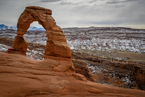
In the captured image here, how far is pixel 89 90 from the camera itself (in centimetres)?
686

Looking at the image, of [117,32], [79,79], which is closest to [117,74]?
[79,79]

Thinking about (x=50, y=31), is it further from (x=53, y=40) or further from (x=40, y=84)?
(x=40, y=84)

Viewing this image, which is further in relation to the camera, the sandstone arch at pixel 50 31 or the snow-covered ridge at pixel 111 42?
the snow-covered ridge at pixel 111 42

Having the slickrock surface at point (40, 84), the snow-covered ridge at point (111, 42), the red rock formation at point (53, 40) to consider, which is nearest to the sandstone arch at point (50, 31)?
the red rock formation at point (53, 40)

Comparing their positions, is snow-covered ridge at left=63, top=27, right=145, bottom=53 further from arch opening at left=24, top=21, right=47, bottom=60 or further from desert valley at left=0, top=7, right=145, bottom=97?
desert valley at left=0, top=7, right=145, bottom=97

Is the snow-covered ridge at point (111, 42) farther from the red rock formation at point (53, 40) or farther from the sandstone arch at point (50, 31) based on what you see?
the red rock formation at point (53, 40)

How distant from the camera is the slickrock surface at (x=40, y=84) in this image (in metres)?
5.28

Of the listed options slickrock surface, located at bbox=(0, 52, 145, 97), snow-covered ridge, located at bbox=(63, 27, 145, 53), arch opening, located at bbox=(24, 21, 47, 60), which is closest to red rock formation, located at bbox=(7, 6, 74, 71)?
slickrock surface, located at bbox=(0, 52, 145, 97)

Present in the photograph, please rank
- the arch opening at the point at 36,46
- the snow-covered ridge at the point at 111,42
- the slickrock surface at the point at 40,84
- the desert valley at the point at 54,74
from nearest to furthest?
the slickrock surface at the point at 40,84 < the desert valley at the point at 54,74 < the arch opening at the point at 36,46 < the snow-covered ridge at the point at 111,42

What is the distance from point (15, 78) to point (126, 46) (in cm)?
4992

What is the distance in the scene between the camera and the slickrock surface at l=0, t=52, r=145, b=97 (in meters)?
5.28

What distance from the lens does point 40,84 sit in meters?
6.09

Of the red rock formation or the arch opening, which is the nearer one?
the red rock formation

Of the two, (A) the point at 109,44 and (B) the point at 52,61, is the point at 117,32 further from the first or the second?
(B) the point at 52,61
